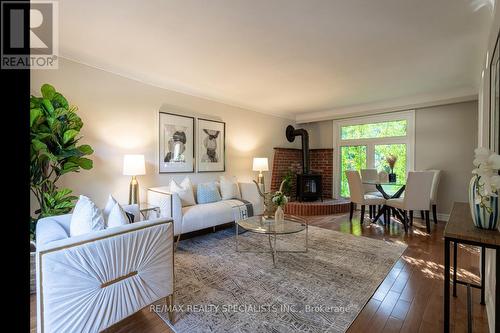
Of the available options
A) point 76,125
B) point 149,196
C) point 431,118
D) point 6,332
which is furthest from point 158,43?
point 431,118

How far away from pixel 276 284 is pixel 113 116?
2.96 meters

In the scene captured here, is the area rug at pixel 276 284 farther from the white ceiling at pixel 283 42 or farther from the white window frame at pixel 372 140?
the white window frame at pixel 372 140

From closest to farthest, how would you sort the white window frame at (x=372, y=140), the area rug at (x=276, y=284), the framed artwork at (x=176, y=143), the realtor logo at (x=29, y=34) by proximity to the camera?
the realtor logo at (x=29, y=34) < the area rug at (x=276, y=284) < the framed artwork at (x=176, y=143) < the white window frame at (x=372, y=140)

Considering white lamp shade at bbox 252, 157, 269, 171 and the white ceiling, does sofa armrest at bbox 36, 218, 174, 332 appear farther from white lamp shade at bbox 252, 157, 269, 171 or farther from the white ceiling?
white lamp shade at bbox 252, 157, 269, 171

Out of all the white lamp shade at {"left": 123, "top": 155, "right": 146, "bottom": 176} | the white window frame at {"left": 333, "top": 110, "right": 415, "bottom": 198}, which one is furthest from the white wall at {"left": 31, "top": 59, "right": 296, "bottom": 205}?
the white window frame at {"left": 333, "top": 110, "right": 415, "bottom": 198}

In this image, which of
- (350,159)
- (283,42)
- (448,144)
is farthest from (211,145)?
(448,144)

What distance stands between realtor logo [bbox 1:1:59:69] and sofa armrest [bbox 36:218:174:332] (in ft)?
3.23

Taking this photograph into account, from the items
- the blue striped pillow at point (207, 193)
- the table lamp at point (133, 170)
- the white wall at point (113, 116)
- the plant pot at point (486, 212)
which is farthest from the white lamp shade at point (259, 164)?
the plant pot at point (486, 212)

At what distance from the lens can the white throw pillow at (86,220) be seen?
64.3 inches

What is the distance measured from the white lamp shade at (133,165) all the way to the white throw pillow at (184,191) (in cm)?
59

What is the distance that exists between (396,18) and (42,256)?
3.11 meters

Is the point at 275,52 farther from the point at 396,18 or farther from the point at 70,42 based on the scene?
the point at 70,42

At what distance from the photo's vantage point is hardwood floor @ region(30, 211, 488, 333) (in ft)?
5.62

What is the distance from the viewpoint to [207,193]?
3.92m
